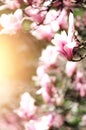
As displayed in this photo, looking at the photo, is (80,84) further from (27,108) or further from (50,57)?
(27,108)

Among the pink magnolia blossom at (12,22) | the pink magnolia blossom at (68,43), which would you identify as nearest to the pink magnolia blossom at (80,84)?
the pink magnolia blossom at (12,22)

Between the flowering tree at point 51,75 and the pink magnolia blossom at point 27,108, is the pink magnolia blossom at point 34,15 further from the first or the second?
the pink magnolia blossom at point 27,108

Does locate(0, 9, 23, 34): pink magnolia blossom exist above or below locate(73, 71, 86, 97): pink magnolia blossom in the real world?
below

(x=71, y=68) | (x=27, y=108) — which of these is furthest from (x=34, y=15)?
(x=71, y=68)

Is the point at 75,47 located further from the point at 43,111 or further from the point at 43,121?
the point at 43,111

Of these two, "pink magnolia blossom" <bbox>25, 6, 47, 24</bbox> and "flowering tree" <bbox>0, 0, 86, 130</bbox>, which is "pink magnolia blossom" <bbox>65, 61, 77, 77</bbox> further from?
"pink magnolia blossom" <bbox>25, 6, 47, 24</bbox>

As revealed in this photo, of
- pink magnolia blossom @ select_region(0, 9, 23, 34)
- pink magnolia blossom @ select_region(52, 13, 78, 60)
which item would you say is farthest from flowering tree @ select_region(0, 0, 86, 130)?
pink magnolia blossom @ select_region(52, 13, 78, 60)

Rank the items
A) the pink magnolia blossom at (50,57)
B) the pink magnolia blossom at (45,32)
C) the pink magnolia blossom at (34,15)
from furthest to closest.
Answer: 1. the pink magnolia blossom at (50,57)
2. the pink magnolia blossom at (45,32)
3. the pink magnolia blossom at (34,15)
